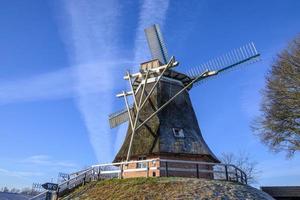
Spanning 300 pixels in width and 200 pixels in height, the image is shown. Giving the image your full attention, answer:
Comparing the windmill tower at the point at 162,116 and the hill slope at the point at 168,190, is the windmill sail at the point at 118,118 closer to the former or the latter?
the windmill tower at the point at 162,116

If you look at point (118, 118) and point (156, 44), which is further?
point (156, 44)

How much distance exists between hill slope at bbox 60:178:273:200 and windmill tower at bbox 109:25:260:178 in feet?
5.99

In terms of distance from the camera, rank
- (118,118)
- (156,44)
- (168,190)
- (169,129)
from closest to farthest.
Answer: (168,190), (169,129), (118,118), (156,44)

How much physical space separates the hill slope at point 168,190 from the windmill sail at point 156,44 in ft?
32.9

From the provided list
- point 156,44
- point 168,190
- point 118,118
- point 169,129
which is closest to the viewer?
point 168,190

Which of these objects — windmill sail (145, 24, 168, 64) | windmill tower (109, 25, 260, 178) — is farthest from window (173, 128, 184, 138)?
windmill sail (145, 24, 168, 64)

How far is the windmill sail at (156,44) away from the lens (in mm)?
22848

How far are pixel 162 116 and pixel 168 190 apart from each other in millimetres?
6150

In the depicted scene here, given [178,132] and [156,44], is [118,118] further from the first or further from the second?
[156,44]

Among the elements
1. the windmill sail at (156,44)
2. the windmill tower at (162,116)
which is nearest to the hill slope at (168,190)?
the windmill tower at (162,116)

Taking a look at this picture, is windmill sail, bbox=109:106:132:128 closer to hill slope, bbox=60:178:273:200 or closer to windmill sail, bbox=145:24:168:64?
windmill sail, bbox=145:24:168:64

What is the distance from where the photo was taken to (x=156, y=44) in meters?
23.4

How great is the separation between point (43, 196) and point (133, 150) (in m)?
5.56

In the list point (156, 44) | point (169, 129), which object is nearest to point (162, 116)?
point (169, 129)
